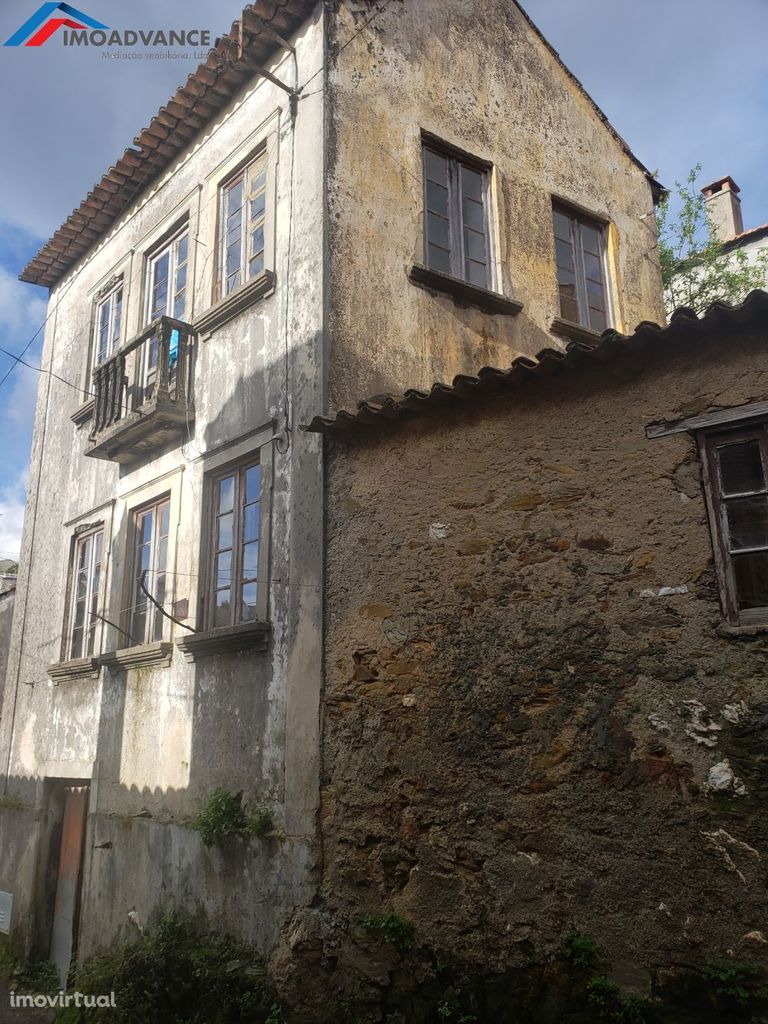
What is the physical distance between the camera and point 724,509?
189 inches

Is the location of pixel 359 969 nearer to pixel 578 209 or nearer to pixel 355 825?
pixel 355 825

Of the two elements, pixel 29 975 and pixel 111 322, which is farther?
pixel 111 322

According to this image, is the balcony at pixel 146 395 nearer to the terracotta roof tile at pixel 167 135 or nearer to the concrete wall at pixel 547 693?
the terracotta roof tile at pixel 167 135

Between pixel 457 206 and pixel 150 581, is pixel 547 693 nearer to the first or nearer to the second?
pixel 150 581

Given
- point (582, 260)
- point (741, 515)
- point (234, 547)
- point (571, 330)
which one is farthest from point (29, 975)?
point (582, 260)

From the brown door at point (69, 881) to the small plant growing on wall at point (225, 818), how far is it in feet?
9.93

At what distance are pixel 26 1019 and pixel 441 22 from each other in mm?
10477

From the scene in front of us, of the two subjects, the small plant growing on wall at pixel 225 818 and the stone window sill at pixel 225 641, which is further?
the stone window sill at pixel 225 641

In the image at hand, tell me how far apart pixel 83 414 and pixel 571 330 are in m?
5.93

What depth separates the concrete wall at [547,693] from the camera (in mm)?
4504

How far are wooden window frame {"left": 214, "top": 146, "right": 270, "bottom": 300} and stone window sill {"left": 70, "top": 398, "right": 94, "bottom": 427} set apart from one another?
105 inches

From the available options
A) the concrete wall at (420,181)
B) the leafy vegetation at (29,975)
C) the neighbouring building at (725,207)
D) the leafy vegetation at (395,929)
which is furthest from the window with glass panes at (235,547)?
the neighbouring building at (725,207)

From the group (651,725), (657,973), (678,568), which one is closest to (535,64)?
(678,568)

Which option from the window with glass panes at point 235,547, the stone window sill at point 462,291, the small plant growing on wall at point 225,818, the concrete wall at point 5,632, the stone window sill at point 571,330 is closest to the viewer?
the small plant growing on wall at point 225,818
